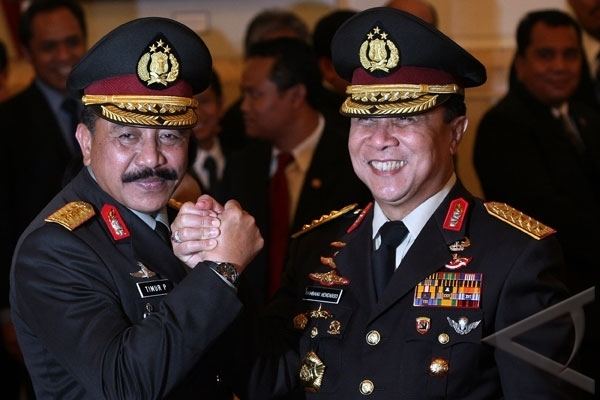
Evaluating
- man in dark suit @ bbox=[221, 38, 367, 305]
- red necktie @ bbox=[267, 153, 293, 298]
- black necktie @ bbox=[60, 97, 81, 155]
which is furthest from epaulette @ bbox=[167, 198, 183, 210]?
black necktie @ bbox=[60, 97, 81, 155]

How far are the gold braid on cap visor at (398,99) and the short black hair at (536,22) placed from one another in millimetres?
2347

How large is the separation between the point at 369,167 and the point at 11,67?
4.12m

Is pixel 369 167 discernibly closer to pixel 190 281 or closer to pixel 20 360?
pixel 190 281

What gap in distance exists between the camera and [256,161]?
4.88m

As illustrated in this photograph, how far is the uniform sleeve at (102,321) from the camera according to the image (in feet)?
8.67

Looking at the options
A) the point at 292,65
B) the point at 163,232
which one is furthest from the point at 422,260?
the point at 292,65

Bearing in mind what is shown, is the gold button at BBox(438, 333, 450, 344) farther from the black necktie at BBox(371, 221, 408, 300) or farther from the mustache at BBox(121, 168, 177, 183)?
the mustache at BBox(121, 168, 177, 183)

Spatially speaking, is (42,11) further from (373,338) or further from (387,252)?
(373,338)

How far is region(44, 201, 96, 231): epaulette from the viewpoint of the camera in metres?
2.82

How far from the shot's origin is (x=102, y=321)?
2.69 metres

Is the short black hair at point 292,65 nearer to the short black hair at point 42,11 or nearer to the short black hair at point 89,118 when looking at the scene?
the short black hair at point 42,11

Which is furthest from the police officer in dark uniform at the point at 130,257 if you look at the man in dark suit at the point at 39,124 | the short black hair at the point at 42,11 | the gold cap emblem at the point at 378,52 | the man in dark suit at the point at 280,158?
the short black hair at the point at 42,11

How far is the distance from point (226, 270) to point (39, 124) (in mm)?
2585

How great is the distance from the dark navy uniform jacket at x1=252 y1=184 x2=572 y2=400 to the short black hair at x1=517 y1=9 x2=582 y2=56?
2285mm
